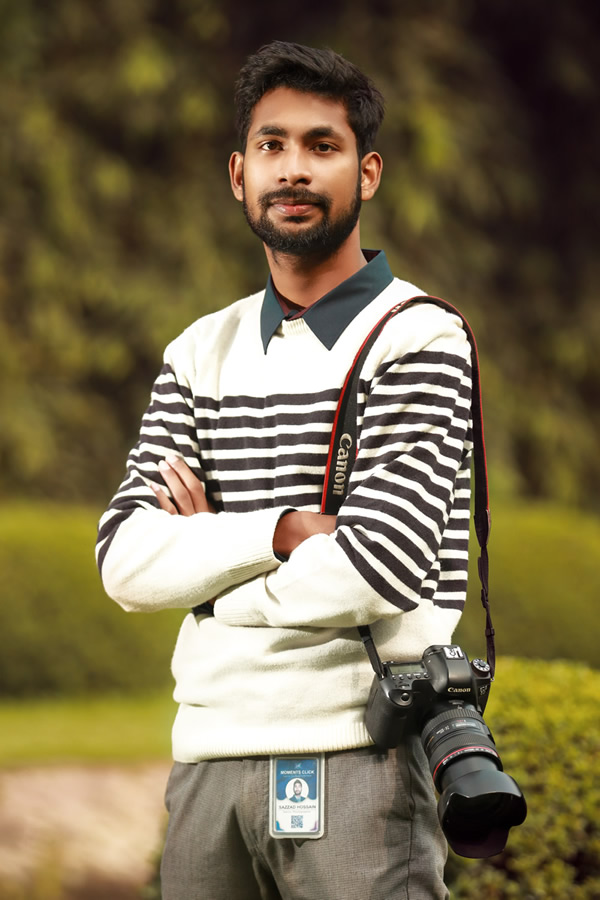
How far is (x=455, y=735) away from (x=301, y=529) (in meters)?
0.38

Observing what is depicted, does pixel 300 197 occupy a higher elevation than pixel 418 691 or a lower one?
higher

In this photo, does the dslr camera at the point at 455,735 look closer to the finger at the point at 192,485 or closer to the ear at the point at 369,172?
the finger at the point at 192,485

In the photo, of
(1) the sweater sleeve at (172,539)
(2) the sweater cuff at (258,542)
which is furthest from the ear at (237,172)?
(2) the sweater cuff at (258,542)

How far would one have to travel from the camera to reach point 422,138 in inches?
295

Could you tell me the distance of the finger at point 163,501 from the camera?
1.92 metres

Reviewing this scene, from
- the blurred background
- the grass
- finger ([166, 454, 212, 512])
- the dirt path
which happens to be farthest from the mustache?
the blurred background

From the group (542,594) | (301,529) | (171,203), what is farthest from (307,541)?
(171,203)

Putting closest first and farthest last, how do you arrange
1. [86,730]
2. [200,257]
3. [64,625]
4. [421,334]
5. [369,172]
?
[421,334], [369,172], [86,730], [64,625], [200,257]

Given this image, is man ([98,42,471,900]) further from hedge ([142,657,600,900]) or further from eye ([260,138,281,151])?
hedge ([142,657,600,900])

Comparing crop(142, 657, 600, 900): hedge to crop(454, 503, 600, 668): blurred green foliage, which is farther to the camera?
crop(454, 503, 600, 668): blurred green foliage

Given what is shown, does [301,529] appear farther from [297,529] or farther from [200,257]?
[200,257]

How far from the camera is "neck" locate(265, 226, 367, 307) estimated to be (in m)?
1.93

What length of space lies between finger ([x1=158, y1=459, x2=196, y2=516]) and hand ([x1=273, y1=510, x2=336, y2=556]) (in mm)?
210

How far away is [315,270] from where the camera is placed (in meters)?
1.94
